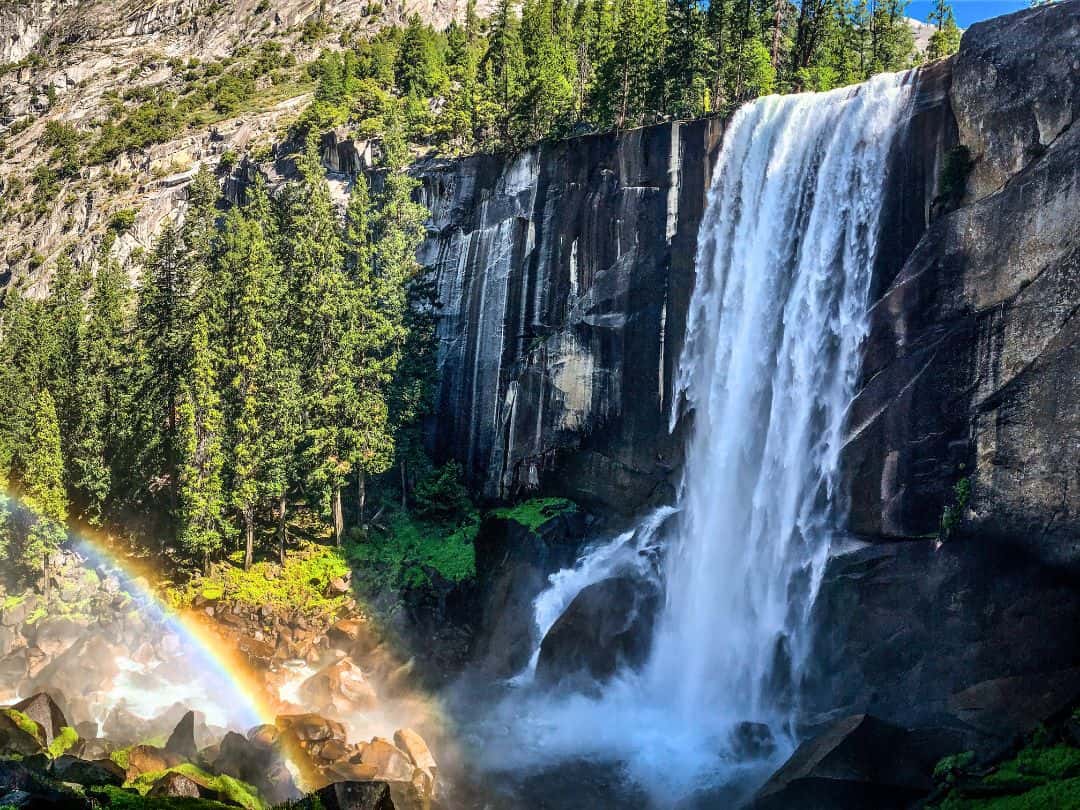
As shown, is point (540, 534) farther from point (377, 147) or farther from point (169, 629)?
point (377, 147)

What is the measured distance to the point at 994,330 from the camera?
25.4m

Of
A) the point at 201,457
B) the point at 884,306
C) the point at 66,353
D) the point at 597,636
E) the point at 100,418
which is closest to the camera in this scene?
the point at 884,306

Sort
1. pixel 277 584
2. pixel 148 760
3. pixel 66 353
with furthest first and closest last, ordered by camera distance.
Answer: pixel 66 353
pixel 277 584
pixel 148 760

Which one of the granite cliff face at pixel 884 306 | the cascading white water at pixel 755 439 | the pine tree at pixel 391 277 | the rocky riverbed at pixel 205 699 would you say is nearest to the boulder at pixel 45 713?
the rocky riverbed at pixel 205 699

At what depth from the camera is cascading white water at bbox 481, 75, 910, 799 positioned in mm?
29781

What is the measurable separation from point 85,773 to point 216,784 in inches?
132

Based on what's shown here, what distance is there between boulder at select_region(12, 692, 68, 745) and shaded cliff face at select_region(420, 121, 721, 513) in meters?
21.4

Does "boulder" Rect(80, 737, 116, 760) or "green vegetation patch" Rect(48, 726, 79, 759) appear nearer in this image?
"green vegetation patch" Rect(48, 726, 79, 759)

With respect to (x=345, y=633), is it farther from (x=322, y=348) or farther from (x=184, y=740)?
(x=322, y=348)

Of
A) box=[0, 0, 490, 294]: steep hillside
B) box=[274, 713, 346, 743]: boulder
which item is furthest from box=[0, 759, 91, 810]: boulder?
box=[0, 0, 490, 294]: steep hillside

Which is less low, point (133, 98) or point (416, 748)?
point (133, 98)

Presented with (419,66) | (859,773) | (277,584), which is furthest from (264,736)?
(419,66)

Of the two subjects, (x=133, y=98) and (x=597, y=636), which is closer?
(x=597, y=636)

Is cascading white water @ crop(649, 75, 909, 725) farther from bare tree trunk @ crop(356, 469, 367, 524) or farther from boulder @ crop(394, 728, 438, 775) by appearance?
bare tree trunk @ crop(356, 469, 367, 524)
